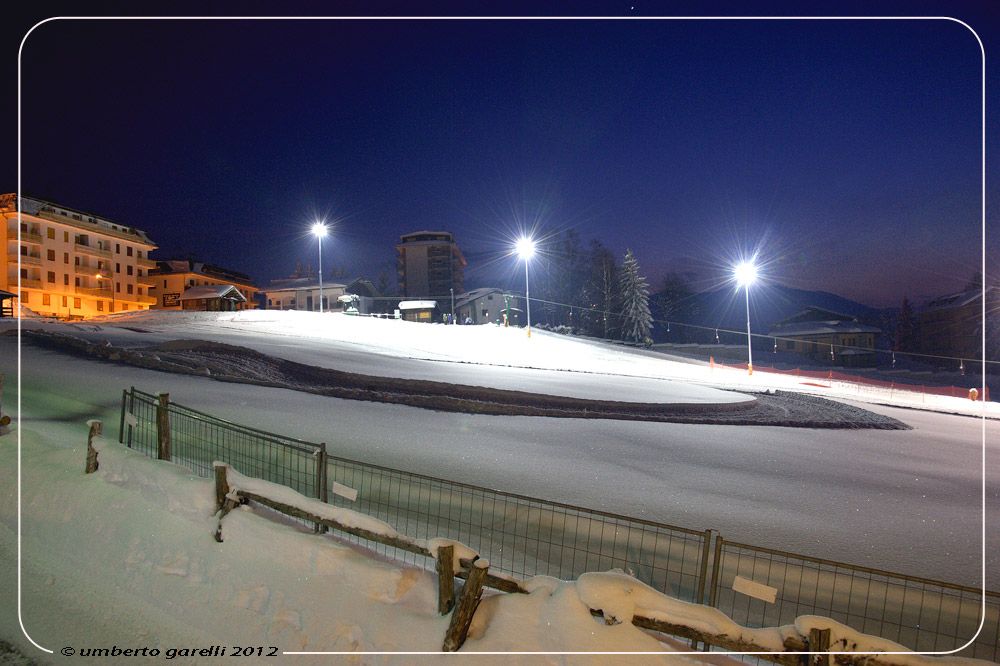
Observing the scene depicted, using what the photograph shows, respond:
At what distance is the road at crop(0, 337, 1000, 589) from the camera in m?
6.96

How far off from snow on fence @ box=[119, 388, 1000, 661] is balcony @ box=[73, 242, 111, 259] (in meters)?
57.7

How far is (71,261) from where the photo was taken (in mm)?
48438

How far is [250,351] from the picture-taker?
20344mm

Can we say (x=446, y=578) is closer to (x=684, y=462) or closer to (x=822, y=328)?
(x=684, y=462)

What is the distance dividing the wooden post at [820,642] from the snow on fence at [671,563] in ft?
1.20

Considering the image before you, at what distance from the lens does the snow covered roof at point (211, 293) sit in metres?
53.6

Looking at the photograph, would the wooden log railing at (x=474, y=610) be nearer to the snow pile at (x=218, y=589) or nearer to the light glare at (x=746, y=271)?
the snow pile at (x=218, y=589)

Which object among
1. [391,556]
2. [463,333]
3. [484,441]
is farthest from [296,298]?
[391,556]

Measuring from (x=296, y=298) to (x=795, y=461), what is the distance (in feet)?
217

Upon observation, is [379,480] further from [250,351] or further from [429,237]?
[429,237]

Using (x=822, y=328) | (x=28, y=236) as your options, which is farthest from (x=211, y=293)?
(x=822, y=328)

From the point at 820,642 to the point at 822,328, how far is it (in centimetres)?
6331

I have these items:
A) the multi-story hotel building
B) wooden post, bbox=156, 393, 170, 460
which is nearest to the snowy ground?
wooden post, bbox=156, 393, 170, 460

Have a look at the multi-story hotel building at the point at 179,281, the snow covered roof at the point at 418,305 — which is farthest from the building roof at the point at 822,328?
the multi-story hotel building at the point at 179,281
